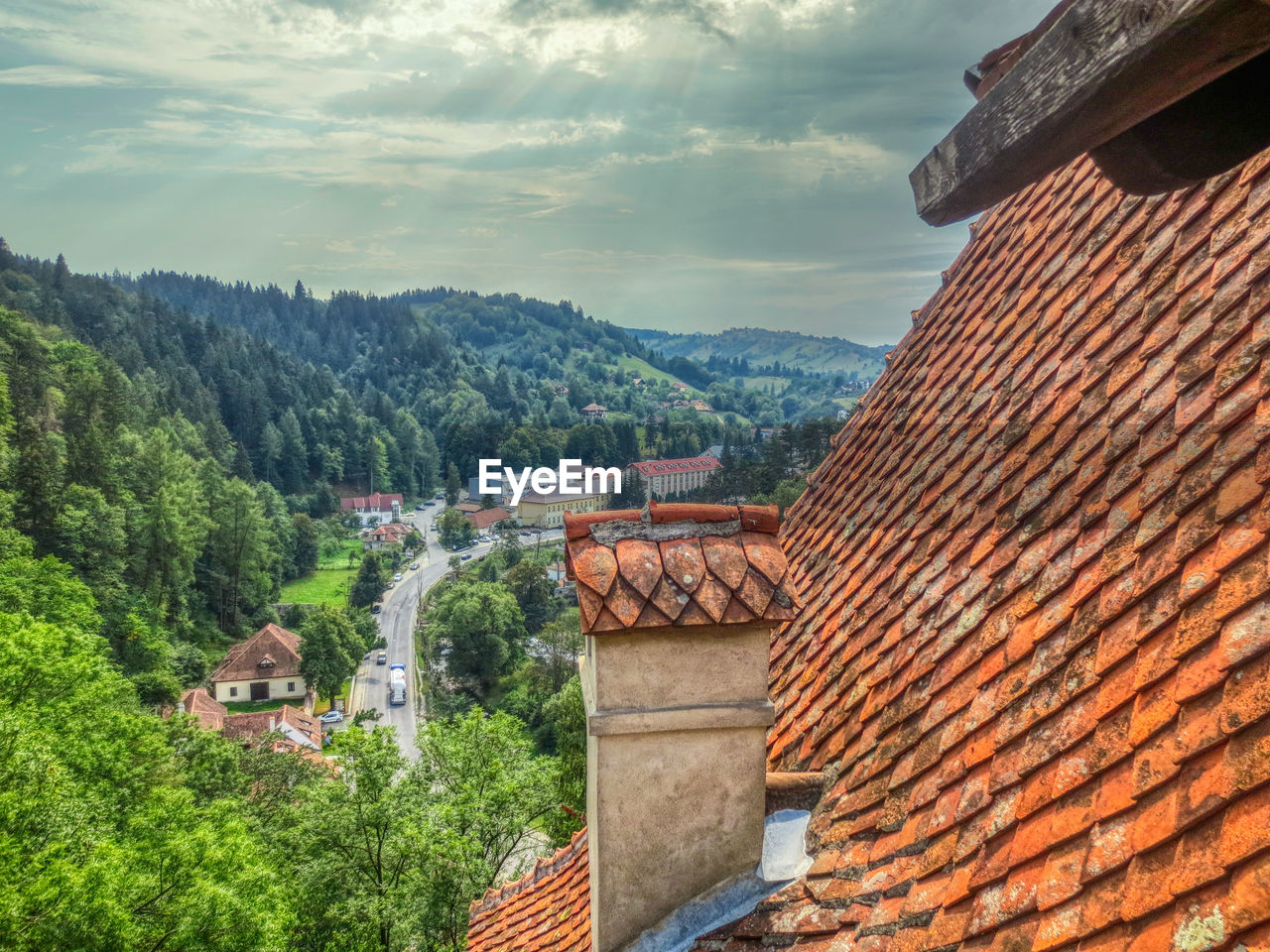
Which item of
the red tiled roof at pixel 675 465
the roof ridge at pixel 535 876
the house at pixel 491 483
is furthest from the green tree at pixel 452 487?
the roof ridge at pixel 535 876

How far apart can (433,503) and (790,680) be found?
462 feet

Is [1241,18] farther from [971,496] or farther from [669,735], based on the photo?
[669,735]

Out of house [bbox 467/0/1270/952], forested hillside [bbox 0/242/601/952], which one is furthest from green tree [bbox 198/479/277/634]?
house [bbox 467/0/1270/952]

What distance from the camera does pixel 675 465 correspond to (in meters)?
137

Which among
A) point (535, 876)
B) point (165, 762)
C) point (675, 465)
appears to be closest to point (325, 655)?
point (165, 762)

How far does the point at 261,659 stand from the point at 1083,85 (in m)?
61.8

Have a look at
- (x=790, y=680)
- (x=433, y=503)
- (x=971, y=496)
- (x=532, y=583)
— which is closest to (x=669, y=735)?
(x=790, y=680)

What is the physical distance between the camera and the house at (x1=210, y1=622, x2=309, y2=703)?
54469 millimetres

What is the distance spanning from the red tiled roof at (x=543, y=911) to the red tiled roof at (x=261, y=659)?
55.9 metres

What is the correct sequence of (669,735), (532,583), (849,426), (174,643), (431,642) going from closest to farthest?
1. (669,735)
2. (849,426)
3. (174,643)
4. (431,642)
5. (532,583)

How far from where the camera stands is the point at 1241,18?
143 cm

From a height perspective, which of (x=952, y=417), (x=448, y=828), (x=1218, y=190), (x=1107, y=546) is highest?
(x=1218, y=190)

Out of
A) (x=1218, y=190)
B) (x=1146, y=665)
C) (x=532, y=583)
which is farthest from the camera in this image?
(x=532, y=583)

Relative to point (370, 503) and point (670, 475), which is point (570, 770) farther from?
point (670, 475)
